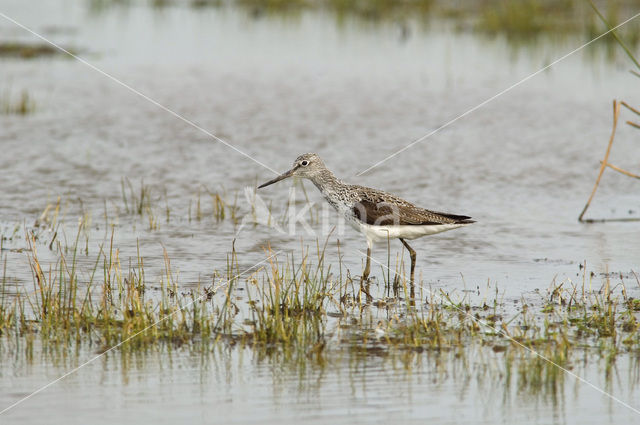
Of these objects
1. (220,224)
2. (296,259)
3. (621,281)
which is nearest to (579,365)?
(621,281)

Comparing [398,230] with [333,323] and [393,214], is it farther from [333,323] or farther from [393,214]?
[333,323]

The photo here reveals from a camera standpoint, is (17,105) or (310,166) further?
(17,105)

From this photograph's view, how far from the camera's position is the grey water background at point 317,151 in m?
6.28

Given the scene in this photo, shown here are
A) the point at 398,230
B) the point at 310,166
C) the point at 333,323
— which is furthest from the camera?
the point at 310,166

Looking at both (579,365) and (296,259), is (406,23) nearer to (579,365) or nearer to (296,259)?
(296,259)

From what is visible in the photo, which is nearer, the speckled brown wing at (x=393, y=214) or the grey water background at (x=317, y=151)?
the grey water background at (x=317, y=151)

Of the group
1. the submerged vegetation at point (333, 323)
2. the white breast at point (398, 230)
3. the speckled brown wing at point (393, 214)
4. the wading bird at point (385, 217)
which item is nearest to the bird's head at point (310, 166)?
the wading bird at point (385, 217)

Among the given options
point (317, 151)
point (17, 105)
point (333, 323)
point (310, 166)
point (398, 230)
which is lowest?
point (333, 323)

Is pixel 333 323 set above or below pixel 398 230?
below

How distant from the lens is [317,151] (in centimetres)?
1588

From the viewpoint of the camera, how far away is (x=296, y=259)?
1032cm

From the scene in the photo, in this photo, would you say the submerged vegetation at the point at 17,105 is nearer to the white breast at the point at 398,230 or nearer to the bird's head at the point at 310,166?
the bird's head at the point at 310,166

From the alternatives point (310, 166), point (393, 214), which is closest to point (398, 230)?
point (393, 214)

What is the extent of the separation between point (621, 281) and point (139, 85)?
13.3 m
